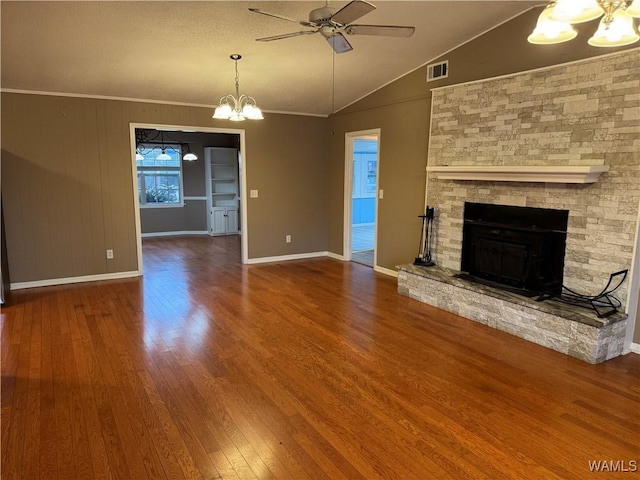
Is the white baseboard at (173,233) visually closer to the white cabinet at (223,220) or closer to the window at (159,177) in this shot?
the white cabinet at (223,220)

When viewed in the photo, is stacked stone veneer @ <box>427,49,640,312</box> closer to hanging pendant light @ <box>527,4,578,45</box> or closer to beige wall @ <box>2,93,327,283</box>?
hanging pendant light @ <box>527,4,578,45</box>

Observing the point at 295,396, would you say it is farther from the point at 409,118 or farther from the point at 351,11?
the point at 409,118

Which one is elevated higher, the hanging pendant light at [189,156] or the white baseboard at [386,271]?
the hanging pendant light at [189,156]

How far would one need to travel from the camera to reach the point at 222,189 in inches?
399

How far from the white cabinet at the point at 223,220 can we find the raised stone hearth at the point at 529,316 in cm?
623

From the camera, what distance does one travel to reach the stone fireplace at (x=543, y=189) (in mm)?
3387

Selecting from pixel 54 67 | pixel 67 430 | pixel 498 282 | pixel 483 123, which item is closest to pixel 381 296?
pixel 498 282

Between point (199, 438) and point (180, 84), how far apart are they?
14.3 ft

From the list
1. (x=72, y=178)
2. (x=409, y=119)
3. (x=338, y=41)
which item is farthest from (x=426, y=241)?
(x=72, y=178)

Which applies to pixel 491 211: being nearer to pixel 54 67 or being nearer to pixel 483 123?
pixel 483 123

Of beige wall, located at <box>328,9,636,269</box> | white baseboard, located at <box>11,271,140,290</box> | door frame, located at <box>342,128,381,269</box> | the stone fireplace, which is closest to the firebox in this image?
the stone fireplace

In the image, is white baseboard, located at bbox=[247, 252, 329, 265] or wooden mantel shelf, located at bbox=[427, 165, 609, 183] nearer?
wooden mantel shelf, located at bbox=[427, 165, 609, 183]

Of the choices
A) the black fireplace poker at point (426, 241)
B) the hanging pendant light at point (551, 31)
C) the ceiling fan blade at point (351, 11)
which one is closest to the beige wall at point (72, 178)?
the black fireplace poker at point (426, 241)

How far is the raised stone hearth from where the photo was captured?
3.25 metres
